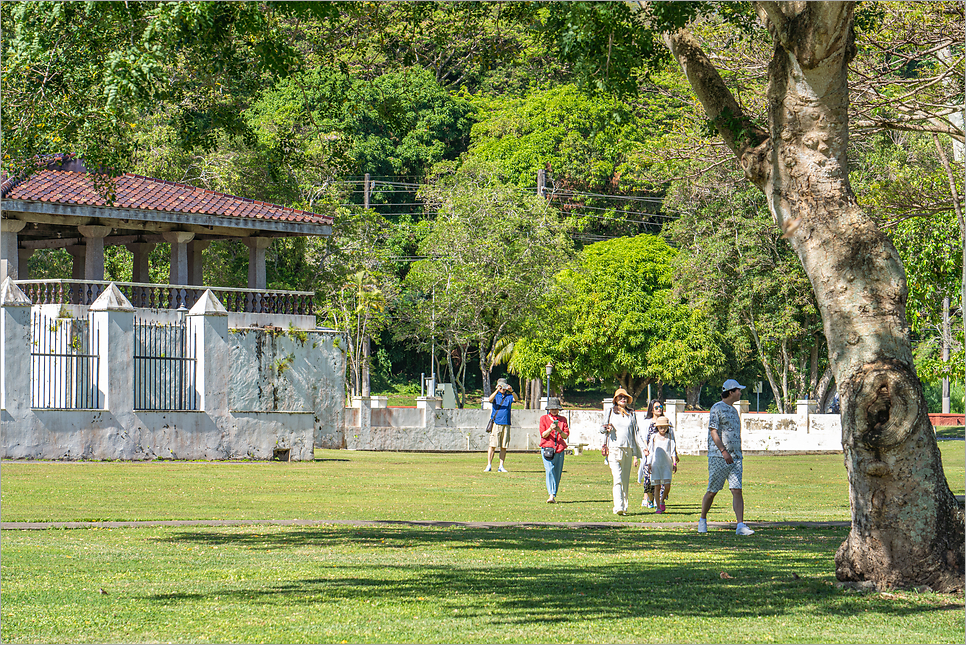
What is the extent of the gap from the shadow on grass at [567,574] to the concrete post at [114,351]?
13363 millimetres

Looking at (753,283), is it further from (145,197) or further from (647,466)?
(647,466)

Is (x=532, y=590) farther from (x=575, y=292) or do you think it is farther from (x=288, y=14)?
(x=575, y=292)

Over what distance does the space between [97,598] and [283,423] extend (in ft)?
64.4

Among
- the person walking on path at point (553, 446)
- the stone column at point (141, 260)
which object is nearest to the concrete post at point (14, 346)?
Result: the stone column at point (141, 260)

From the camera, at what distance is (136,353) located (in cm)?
2584

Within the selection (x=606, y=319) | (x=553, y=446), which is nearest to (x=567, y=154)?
(x=606, y=319)

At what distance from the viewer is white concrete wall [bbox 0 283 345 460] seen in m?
23.8

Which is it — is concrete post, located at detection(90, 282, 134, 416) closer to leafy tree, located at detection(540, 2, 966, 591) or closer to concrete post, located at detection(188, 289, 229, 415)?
concrete post, located at detection(188, 289, 229, 415)

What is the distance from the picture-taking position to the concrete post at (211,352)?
26.9m

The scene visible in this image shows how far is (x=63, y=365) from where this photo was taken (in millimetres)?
24859

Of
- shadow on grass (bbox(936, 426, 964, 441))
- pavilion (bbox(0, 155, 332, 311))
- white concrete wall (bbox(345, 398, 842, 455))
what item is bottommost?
shadow on grass (bbox(936, 426, 964, 441))

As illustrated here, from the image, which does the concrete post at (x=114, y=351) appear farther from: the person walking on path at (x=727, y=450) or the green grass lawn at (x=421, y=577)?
the person walking on path at (x=727, y=450)

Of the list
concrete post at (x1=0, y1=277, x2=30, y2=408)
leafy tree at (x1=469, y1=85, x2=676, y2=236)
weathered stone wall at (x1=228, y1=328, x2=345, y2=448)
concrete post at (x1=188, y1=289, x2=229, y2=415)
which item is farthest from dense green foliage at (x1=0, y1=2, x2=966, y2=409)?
concrete post at (x1=0, y1=277, x2=30, y2=408)

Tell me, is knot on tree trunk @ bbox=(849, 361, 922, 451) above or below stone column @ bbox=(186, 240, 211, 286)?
below
